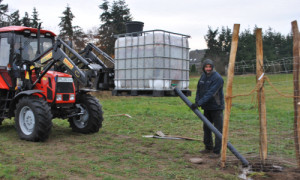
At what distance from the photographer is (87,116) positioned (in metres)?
8.19

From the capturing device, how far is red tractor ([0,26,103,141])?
7.21 metres

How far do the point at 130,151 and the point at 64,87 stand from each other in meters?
2.66

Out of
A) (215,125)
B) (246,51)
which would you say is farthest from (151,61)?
(246,51)

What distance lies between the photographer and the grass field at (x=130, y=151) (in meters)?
4.86

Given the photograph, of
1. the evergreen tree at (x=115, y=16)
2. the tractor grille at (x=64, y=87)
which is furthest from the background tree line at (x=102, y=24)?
the tractor grille at (x=64, y=87)

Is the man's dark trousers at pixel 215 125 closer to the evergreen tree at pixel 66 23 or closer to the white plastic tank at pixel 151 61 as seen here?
the white plastic tank at pixel 151 61

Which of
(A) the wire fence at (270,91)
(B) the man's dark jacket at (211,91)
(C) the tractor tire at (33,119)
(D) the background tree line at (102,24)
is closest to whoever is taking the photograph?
(A) the wire fence at (270,91)

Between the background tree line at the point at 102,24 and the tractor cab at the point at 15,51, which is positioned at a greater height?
the background tree line at the point at 102,24

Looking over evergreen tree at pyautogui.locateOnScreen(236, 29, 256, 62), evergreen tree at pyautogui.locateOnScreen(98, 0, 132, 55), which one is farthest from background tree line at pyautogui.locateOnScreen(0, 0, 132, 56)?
evergreen tree at pyautogui.locateOnScreen(236, 29, 256, 62)

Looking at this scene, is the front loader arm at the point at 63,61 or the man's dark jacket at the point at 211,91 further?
the front loader arm at the point at 63,61

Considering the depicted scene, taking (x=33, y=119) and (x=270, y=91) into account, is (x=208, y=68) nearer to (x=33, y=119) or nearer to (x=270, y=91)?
(x=270, y=91)

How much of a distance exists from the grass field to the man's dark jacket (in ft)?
1.25

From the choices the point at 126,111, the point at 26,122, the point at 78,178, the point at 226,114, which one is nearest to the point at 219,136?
the point at 226,114

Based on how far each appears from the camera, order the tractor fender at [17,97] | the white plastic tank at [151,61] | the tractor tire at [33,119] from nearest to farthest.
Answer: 1. the white plastic tank at [151,61]
2. the tractor tire at [33,119]
3. the tractor fender at [17,97]
